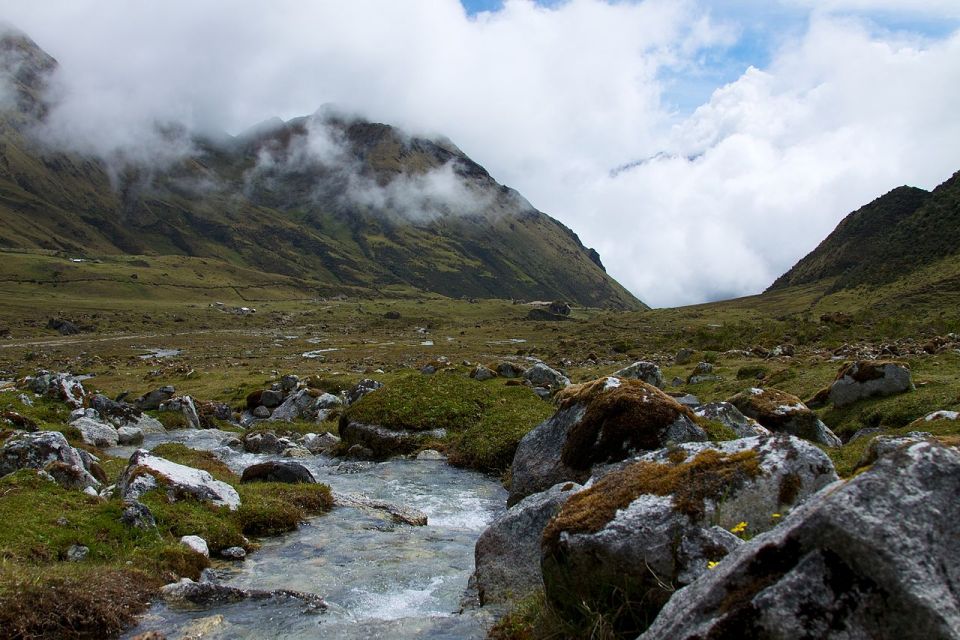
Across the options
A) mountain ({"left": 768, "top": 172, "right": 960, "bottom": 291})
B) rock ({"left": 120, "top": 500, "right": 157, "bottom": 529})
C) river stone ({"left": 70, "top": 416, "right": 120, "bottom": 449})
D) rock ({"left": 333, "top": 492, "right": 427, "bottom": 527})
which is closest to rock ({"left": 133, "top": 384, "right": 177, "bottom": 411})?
river stone ({"left": 70, "top": 416, "right": 120, "bottom": 449})

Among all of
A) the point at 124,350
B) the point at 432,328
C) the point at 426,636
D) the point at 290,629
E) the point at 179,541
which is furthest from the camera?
the point at 432,328

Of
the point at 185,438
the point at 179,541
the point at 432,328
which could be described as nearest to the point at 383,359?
the point at 185,438

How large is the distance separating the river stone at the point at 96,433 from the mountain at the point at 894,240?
110 metres

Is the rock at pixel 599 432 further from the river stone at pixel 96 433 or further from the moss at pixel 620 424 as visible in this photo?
the river stone at pixel 96 433

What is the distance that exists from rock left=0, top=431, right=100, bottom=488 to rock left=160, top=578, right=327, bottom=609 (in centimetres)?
823

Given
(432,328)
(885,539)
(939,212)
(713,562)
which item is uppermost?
(939,212)

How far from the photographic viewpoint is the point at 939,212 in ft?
379

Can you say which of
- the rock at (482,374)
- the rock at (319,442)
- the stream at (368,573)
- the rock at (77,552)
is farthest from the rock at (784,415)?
the rock at (482,374)

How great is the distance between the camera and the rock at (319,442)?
106 ft

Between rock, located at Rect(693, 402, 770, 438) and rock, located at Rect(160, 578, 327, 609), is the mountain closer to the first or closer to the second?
rock, located at Rect(693, 402, 770, 438)

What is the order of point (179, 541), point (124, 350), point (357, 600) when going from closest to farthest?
point (357, 600) < point (179, 541) < point (124, 350)

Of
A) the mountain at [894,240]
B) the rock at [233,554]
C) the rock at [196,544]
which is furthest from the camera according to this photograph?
the mountain at [894,240]

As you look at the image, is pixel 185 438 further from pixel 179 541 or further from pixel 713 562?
pixel 713 562

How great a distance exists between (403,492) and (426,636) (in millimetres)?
13314
